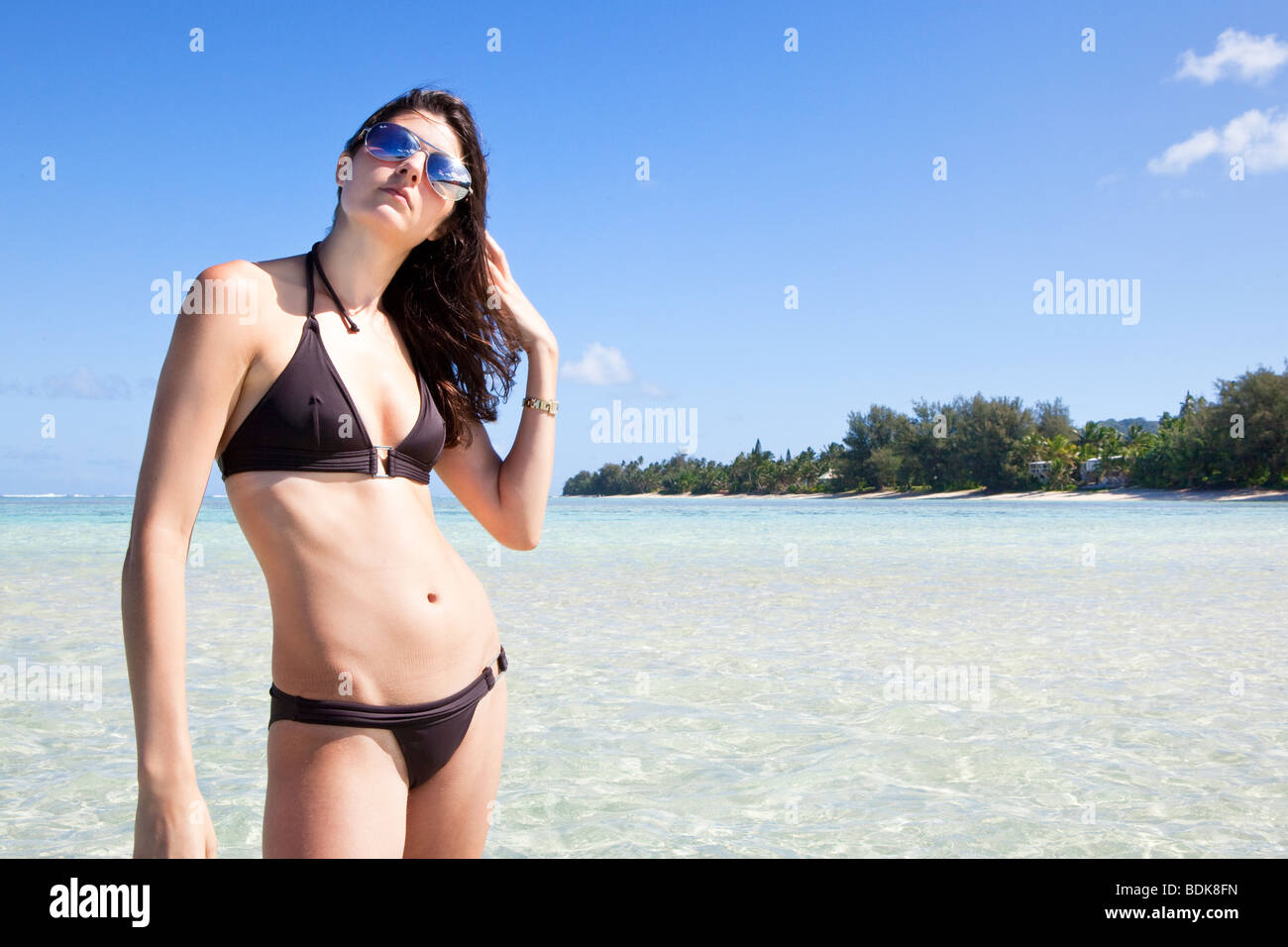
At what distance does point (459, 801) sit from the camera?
1.62 m

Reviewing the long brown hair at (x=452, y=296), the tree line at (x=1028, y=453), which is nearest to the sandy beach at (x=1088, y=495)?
the tree line at (x=1028, y=453)

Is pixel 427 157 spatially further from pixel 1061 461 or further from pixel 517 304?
pixel 1061 461

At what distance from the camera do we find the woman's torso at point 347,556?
4.85 ft

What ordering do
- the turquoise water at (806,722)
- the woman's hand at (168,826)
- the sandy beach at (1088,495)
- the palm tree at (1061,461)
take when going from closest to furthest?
the woman's hand at (168,826), the turquoise water at (806,722), the sandy beach at (1088,495), the palm tree at (1061,461)

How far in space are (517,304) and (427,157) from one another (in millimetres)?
452

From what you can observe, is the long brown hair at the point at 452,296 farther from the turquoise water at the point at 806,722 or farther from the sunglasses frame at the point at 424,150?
the turquoise water at the point at 806,722

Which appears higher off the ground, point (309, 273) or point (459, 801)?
point (309, 273)

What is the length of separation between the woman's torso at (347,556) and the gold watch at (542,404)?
1.40 ft

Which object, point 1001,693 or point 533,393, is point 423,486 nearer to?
point 533,393

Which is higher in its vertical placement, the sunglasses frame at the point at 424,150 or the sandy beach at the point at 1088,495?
the sunglasses frame at the point at 424,150

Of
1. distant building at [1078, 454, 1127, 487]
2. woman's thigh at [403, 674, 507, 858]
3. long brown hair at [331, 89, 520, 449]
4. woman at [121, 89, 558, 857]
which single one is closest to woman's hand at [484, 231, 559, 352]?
long brown hair at [331, 89, 520, 449]

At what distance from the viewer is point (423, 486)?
1.73 meters

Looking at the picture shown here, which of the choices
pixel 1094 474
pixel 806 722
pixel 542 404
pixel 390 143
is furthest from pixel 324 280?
pixel 1094 474

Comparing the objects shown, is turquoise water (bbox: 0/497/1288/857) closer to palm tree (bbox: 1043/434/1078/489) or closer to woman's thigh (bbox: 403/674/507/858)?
woman's thigh (bbox: 403/674/507/858)
